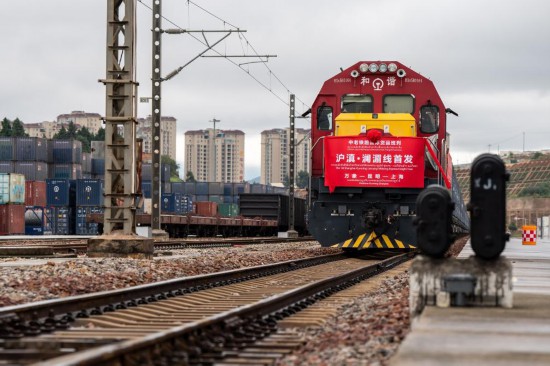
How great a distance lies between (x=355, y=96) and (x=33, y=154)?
53.1 metres

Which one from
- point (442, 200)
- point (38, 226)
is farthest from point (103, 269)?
point (38, 226)

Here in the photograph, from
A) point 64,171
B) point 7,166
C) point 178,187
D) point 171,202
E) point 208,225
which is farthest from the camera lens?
point 178,187

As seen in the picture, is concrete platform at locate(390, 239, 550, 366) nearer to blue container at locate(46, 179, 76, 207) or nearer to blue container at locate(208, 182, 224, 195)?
blue container at locate(46, 179, 76, 207)

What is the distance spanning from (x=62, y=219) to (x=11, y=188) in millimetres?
4660

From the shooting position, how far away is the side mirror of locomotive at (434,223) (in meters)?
8.24

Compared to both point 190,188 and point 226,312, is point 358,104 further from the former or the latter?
point 190,188

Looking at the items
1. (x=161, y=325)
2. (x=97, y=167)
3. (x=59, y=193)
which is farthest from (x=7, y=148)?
(x=161, y=325)

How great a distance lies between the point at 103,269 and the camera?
15.1m

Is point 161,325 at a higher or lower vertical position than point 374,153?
lower

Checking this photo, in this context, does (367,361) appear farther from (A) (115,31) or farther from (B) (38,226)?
(B) (38,226)

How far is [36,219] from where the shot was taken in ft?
172

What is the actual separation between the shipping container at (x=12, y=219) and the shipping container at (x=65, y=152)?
2253cm

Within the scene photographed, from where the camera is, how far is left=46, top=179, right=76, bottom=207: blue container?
51469 millimetres

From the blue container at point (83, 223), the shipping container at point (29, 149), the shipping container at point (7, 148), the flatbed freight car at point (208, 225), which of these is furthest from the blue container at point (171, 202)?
the shipping container at point (7, 148)
